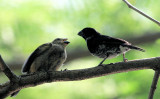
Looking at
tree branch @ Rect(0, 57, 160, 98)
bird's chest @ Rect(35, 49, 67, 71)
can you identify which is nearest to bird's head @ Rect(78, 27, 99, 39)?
bird's chest @ Rect(35, 49, 67, 71)

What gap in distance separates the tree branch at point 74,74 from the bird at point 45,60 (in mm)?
723

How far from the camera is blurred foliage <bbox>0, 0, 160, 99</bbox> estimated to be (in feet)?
23.7

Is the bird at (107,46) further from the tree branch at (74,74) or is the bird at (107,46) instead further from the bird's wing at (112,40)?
the tree branch at (74,74)

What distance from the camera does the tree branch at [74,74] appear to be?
146 inches

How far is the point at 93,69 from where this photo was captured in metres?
3.84

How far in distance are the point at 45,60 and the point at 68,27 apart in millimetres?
3098

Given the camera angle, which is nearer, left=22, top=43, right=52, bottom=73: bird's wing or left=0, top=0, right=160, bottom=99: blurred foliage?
left=22, top=43, right=52, bottom=73: bird's wing

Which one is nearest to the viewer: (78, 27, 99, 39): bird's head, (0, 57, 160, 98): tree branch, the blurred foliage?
(0, 57, 160, 98): tree branch

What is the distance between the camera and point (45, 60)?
462 cm

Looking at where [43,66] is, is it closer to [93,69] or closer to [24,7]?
[93,69]

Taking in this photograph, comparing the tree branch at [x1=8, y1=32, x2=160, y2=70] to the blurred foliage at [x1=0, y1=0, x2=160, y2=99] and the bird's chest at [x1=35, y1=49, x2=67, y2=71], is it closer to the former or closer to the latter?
the blurred foliage at [x1=0, y1=0, x2=160, y2=99]

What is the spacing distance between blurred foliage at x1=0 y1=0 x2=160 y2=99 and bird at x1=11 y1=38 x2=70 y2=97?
226cm

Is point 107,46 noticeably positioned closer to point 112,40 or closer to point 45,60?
point 112,40

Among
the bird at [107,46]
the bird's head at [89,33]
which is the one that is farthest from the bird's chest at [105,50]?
the bird's head at [89,33]
